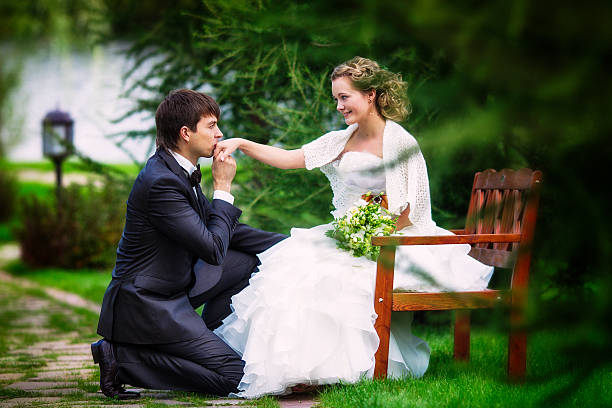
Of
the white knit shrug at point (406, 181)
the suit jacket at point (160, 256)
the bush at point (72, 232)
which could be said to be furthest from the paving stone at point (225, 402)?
the bush at point (72, 232)

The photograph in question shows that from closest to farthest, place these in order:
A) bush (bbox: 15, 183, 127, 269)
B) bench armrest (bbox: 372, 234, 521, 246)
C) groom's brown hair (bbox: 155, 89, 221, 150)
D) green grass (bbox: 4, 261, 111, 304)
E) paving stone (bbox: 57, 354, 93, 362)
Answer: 1. bench armrest (bbox: 372, 234, 521, 246)
2. groom's brown hair (bbox: 155, 89, 221, 150)
3. paving stone (bbox: 57, 354, 93, 362)
4. green grass (bbox: 4, 261, 111, 304)
5. bush (bbox: 15, 183, 127, 269)

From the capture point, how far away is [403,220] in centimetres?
405

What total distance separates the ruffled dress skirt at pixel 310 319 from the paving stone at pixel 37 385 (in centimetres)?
98

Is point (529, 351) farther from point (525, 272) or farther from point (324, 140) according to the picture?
point (324, 140)

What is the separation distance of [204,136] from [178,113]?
17 cm

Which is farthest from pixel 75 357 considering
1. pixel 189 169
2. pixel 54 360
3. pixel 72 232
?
pixel 72 232

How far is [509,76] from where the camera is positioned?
969 millimetres

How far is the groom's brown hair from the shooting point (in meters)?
3.69

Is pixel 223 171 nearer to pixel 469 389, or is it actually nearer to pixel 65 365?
pixel 469 389

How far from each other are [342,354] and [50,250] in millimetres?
10291

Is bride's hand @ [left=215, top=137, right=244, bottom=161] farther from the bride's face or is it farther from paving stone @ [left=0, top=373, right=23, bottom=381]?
paving stone @ [left=0, top=373, right=23, bottom=381]

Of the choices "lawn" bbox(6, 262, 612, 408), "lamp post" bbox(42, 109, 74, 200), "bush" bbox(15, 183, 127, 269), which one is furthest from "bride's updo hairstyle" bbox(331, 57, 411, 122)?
"lamp post" bbox(42, 109, 74, 200)

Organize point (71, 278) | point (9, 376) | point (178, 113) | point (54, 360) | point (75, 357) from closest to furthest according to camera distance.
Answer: point (178, 113), point (9, 376), point (54, 360), point (75, 357), point (71, 278)

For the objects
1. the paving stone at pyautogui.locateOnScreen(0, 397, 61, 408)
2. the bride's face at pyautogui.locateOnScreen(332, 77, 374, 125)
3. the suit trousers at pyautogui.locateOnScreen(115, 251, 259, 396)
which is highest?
the bride's face at pyautogui.locateOnScreen(332, 77, 374, 125)
